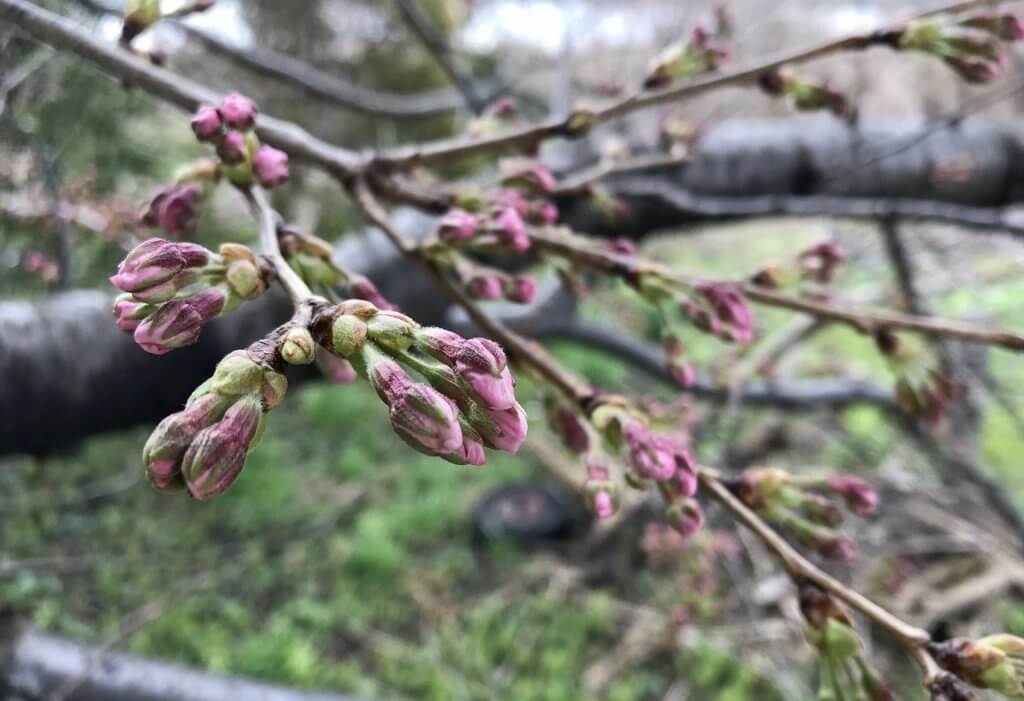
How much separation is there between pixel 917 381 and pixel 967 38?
0.35m

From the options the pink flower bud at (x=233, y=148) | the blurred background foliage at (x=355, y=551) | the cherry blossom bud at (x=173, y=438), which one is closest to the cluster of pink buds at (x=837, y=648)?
the cherry blossom bud at (x=173, y=438)

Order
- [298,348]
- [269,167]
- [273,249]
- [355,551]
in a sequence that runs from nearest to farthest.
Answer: [298,348]
[273,249]
[269,167]
[355,551]

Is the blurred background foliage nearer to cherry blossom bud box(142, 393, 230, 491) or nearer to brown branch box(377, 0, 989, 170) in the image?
brown branch box(377, 0, 989, 170)

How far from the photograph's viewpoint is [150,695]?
1.16 m

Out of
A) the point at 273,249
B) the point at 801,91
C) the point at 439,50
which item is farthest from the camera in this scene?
the point at 439,50

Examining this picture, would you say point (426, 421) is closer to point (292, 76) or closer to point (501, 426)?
point (501, 426)

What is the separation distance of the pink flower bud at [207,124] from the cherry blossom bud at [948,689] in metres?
0.68

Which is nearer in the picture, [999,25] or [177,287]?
[177,287]

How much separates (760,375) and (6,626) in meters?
1.96

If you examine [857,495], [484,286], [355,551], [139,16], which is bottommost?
[355,551]

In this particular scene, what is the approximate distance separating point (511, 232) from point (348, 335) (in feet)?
0.90

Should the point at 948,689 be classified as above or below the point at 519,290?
below

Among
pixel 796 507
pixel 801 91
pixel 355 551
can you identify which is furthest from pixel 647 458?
pixel 355 551

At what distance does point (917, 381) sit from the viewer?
76 centimetres
